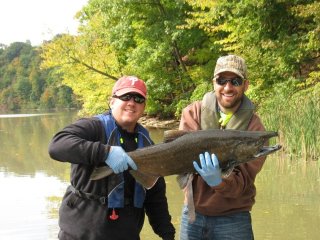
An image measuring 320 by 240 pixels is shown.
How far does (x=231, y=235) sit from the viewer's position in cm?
314

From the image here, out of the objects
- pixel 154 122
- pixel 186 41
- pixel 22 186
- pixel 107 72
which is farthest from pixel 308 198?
pixel 107 72

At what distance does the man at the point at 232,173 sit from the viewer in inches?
121

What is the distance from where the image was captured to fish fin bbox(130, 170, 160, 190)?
2948 mm

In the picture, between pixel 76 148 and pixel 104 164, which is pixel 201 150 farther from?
pixel 76 148

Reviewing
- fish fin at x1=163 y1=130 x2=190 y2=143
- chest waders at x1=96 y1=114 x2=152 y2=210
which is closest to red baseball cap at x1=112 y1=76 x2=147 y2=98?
chest waders at x1=96 y1=114 x2=152 y2=210

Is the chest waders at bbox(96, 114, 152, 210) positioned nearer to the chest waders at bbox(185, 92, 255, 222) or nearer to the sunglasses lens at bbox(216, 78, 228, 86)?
the chest waders at bbox(185, 92, 255, 222)

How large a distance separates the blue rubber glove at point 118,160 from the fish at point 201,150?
9 centimetres

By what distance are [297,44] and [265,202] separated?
30.3 ft

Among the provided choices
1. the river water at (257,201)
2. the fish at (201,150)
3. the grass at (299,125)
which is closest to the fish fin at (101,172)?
the fish at (201,150)

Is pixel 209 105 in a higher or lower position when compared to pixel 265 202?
higher

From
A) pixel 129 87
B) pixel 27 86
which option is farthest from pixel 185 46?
pixel 27 86

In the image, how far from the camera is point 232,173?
3021mm

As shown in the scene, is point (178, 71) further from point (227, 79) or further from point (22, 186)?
point (227, 79)

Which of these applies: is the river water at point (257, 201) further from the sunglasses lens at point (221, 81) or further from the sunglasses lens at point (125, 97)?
the sunglasses lens at point (125, 97)
